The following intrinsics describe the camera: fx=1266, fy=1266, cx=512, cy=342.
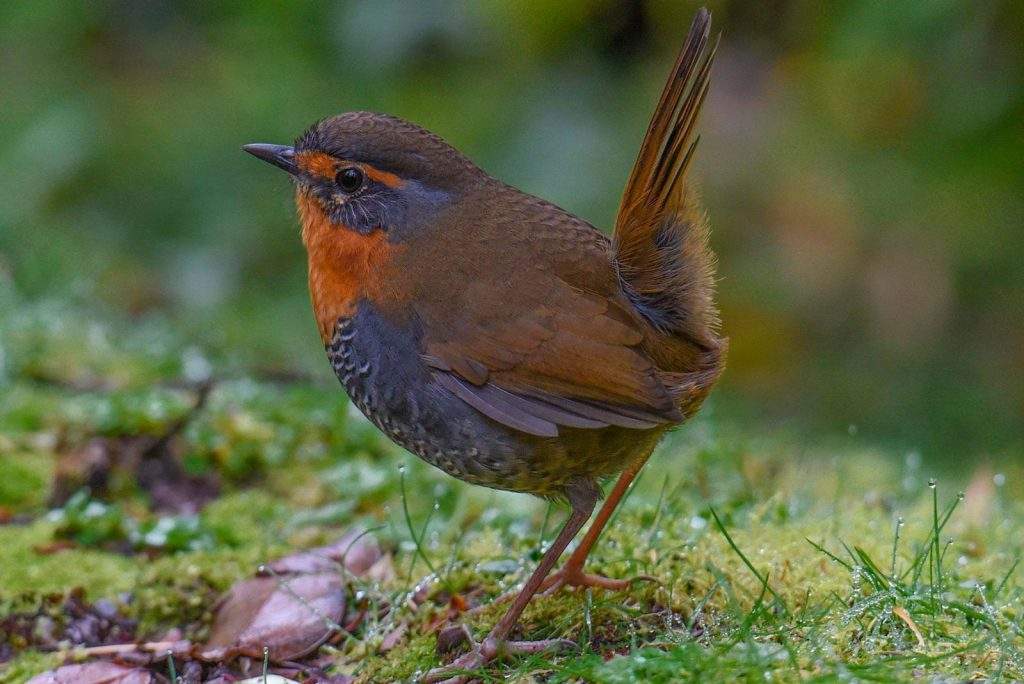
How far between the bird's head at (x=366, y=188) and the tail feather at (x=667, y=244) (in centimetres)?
59

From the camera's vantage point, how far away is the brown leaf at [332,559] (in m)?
4.20

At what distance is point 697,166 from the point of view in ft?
20.9

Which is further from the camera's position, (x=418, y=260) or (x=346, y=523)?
(x=346, y=523)

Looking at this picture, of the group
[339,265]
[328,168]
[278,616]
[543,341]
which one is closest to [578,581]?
[543,341]

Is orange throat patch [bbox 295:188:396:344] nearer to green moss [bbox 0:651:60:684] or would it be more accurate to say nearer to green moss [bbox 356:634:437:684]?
green moss [bbox 356:634:437:684]

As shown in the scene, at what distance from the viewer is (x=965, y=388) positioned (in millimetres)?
7973

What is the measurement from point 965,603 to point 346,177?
7.19 ft

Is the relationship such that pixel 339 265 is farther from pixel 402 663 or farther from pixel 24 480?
pixel 24 480

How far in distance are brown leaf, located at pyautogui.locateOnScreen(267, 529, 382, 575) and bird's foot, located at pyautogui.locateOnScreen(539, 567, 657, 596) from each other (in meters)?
0.67

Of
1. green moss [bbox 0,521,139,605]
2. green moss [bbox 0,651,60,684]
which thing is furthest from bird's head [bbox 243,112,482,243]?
green moss [bbox 0,651,60,684]

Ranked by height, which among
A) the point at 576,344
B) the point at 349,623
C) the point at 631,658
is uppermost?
the point at 576,344

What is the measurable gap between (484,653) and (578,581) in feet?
1.67

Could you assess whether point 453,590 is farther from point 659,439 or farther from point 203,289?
point 203,289

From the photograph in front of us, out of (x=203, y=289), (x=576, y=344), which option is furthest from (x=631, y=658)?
(x=203, y=289)
